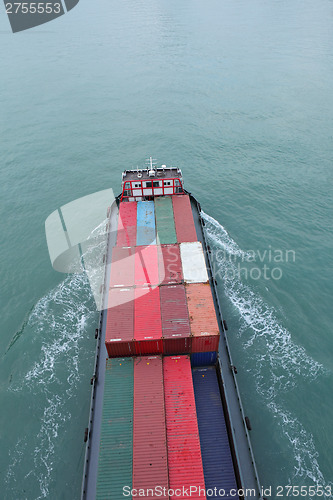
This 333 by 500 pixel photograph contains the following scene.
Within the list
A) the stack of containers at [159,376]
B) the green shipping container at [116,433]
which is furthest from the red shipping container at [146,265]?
the green shipping container at [116,433]

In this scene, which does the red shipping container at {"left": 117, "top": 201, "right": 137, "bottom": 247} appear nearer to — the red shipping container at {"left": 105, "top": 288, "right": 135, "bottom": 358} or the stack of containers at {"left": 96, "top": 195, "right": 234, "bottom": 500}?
the stack of containers at {"left": 96, "top": 195, "right": 234, "bottom": 500}

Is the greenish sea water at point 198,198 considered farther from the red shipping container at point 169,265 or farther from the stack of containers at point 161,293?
the red shipping container at point 169,265

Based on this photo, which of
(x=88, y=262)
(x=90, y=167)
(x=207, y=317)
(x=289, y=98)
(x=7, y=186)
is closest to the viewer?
(x=207, y=317)

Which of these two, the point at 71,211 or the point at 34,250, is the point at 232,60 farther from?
the point at 34,250

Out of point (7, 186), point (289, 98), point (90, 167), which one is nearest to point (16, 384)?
point (7, 186)

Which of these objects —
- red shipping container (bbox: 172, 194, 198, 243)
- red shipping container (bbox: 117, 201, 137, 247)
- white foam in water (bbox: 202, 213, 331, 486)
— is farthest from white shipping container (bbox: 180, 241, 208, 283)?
white foam in water (bbox: 202, 213, 331, 486)
